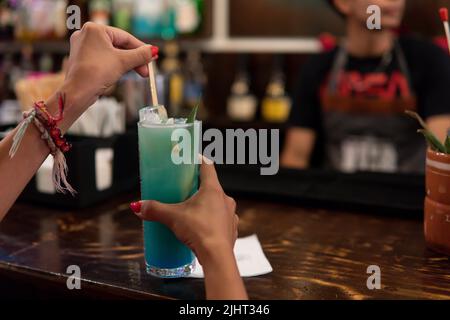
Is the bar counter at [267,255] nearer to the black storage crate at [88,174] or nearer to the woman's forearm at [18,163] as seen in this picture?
the black storage crate at [88,174]

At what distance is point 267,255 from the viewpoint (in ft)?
3.68

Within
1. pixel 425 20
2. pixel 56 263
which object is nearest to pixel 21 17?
pixel 425 20

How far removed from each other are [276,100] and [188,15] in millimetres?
729

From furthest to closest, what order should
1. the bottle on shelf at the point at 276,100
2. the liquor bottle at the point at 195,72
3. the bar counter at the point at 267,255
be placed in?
the liquor bottle at the point at 195,72 → the bottle on shelf at the point at 276,100 → the bar counter at the point at 267,255

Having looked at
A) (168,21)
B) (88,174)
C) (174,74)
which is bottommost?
(88,174)

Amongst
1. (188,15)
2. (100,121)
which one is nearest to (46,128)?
(100,121)

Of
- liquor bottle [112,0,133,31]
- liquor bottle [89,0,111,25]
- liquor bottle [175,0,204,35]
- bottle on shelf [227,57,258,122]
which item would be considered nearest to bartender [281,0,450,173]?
bottle on shelf [227,57,258,122]

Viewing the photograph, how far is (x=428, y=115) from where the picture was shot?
2.43m

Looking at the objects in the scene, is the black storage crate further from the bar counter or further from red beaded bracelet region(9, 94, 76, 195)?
red beaded bracelet region(9, 94, 76, 195)

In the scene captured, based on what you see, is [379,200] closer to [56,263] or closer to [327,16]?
[56,263]

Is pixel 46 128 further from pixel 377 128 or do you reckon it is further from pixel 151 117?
pixel 377 128

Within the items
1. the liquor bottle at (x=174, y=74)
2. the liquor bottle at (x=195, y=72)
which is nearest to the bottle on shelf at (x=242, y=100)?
the liquor bottle at (x=195, y=72)

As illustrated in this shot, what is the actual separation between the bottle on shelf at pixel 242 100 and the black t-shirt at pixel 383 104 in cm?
68

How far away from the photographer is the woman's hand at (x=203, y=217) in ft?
2.78
